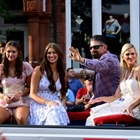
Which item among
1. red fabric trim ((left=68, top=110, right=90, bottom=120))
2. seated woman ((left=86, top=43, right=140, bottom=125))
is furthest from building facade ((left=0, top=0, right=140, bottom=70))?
seated woman ((left=86, top=43, right=140, bottom=125))

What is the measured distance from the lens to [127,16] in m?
11.4

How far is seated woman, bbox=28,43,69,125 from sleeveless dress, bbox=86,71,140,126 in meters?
0.32

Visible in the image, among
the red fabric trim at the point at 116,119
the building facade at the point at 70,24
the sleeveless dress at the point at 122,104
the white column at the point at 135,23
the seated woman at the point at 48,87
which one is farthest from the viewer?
the white column at the point at 135,23

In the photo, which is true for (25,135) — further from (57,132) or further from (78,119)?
(78,119)

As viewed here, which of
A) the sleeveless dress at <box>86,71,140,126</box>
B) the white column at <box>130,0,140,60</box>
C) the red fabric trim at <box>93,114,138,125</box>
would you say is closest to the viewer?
the red fabric trim at <box>93,114,138,125</box>

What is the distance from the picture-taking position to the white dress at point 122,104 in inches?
166

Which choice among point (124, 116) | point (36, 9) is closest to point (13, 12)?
point (36, 9)

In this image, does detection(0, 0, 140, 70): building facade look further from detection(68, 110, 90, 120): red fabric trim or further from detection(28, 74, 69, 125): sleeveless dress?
detection(68, 110, 90, 120): red fabric trim

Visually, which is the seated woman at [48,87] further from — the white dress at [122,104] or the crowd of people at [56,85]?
the white dress at [122,104]

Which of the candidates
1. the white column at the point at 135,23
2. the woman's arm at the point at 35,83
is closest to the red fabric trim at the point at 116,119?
the woman's arm at the point at 35,83

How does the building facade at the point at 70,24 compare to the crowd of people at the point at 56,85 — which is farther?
the building facade at the point at 70,24

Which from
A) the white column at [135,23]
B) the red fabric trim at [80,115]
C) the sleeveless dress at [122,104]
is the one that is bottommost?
the red fabric trim at [80,115]

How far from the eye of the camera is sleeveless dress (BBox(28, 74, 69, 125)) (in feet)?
14.4

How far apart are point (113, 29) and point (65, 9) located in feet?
4.07
